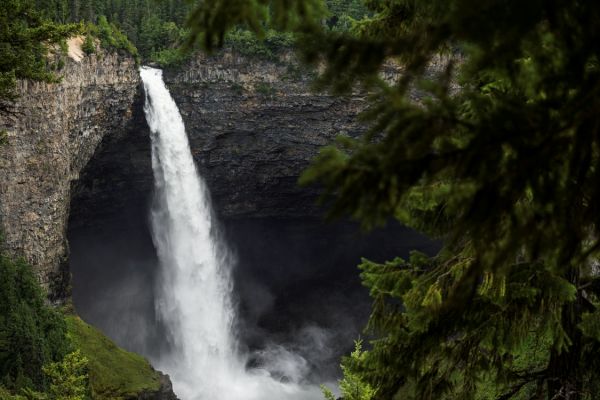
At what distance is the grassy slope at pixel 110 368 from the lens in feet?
80.4

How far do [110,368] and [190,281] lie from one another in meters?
11.6

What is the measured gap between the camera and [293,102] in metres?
35.4

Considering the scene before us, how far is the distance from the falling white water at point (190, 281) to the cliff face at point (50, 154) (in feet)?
15.0

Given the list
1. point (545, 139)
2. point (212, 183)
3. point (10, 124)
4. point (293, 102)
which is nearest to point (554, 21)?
point (545, 139)

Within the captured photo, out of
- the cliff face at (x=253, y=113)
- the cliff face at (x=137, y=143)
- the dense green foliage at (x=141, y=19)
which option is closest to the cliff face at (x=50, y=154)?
the cliff face at (x=137, y=143)

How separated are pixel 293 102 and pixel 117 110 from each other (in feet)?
31.9

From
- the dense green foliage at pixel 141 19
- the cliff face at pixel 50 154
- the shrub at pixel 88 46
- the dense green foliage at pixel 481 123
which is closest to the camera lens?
the dense green foliage at pixel 481 123

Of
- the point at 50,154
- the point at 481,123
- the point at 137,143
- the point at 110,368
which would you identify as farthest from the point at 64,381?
the point at 481,123

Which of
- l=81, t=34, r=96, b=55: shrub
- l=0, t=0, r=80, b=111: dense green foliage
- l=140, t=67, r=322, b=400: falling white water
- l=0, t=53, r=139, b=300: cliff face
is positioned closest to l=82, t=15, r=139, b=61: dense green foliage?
l=81, t=34, r=96, b=55: shrub

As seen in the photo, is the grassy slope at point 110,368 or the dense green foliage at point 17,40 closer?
the dense green foliage at point 17,40

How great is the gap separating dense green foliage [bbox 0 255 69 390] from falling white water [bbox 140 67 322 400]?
42.1 feet

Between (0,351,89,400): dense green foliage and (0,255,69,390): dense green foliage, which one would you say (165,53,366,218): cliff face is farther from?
(0,351,89,400): dense green foliage

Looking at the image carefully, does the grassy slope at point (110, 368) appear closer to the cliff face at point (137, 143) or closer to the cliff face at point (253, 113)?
the cliff face at point (137, 143)

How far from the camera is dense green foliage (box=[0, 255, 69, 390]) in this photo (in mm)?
19297
